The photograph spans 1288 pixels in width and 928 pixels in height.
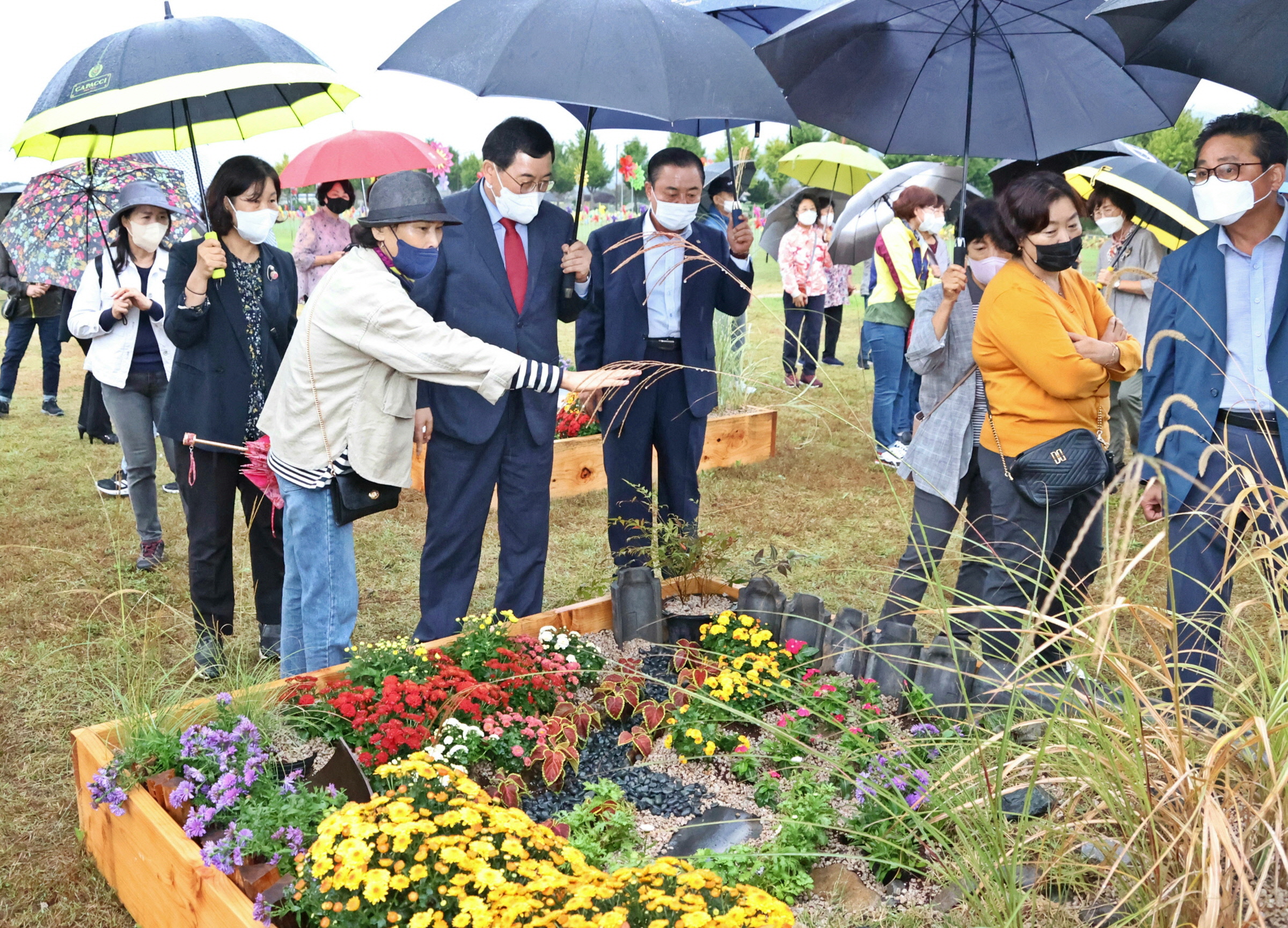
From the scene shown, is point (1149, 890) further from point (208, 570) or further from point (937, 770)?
point (208, 570)

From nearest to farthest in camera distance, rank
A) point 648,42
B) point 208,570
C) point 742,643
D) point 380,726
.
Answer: point 380,726
point 648,42
point 742,643
point 208,570

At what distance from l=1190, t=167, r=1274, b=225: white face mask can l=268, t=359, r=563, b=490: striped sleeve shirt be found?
6.82ft

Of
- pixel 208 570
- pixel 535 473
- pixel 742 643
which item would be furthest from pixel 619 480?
pixel 208 570

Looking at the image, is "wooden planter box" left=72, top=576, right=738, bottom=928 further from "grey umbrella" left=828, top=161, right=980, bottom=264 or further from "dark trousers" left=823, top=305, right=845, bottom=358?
"dark trousers" left=823, top=305, right=845, bottom=358

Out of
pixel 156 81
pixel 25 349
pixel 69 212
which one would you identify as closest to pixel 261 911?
pixel 156 81

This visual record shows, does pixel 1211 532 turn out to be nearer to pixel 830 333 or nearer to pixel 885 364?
pixel 885 364

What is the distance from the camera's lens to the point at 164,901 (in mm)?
2508

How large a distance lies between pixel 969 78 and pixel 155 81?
2.74 meters

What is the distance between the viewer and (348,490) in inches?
134

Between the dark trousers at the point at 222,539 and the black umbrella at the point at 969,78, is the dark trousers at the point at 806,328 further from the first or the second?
the dark trousers at the point at 222,539

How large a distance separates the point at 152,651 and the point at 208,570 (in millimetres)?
492

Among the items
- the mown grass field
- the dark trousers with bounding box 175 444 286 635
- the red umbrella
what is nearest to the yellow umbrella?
the mown grass field

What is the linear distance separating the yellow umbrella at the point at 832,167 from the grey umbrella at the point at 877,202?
3.69 metres

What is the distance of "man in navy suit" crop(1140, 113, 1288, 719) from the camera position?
3043mm
